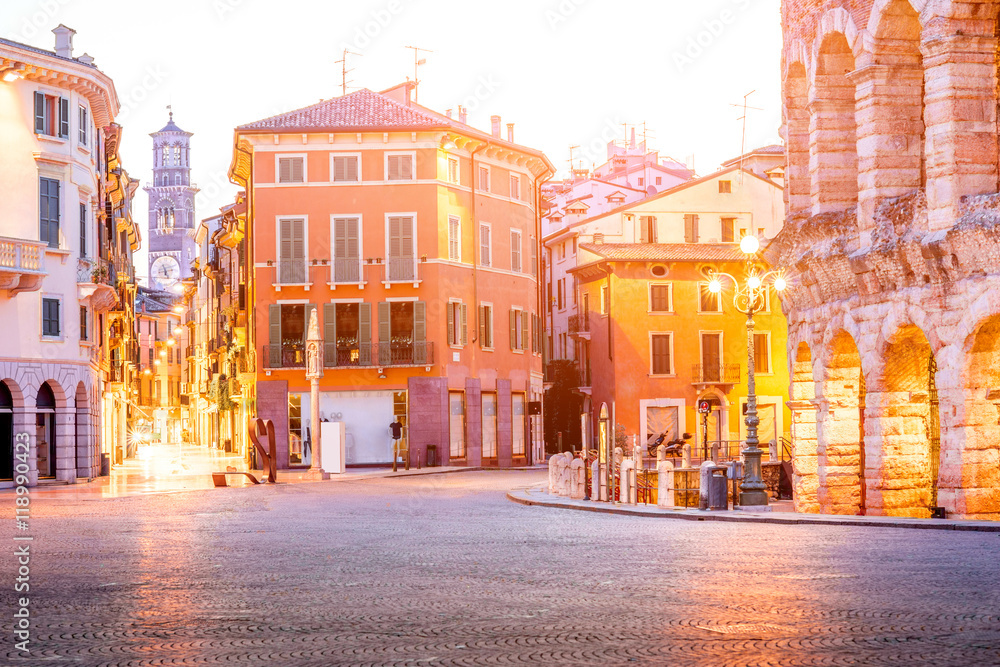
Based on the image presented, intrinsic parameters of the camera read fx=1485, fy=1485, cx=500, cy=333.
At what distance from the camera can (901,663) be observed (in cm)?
887

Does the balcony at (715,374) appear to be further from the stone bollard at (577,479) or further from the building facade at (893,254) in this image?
the building facade at (893,254)

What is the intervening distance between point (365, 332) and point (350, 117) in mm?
8292

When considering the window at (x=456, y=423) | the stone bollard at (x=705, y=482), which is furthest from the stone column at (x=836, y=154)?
the window at (x=456, y=423)

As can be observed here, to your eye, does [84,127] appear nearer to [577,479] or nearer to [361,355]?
[361,355]

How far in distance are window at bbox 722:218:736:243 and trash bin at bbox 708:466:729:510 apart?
42002 millimetres

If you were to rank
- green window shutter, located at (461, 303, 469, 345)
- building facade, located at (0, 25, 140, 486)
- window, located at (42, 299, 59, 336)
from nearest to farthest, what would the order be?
building facade, located at (0, 25, 140, 486), window, located at (42, 299, 59, 336), green window shutter, located at (461, 303, 469, 345)

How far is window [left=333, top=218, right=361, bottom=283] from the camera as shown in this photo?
2142 inches

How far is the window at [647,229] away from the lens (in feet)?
224

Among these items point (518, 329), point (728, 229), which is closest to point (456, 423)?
point (518, 329)

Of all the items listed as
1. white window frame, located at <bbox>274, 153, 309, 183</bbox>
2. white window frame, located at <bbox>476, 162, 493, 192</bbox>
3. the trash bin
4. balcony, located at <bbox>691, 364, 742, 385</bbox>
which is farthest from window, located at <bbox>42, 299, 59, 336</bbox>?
balcony, located at <bbox>691, 364, 742, 385</bbox>

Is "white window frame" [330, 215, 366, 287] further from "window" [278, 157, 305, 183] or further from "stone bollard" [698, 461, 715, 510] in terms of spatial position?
"stone bollard" [698, 461, 715, 510]

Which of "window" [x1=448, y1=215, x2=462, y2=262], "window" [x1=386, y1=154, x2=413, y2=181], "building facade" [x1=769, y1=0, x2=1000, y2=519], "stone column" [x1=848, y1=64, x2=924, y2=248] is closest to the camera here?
"building facade" [x1=769, y1=0, x2=1000, y2=519]

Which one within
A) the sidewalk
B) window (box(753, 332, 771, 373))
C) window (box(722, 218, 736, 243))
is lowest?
the sidewalk

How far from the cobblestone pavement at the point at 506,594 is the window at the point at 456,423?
3129cm
